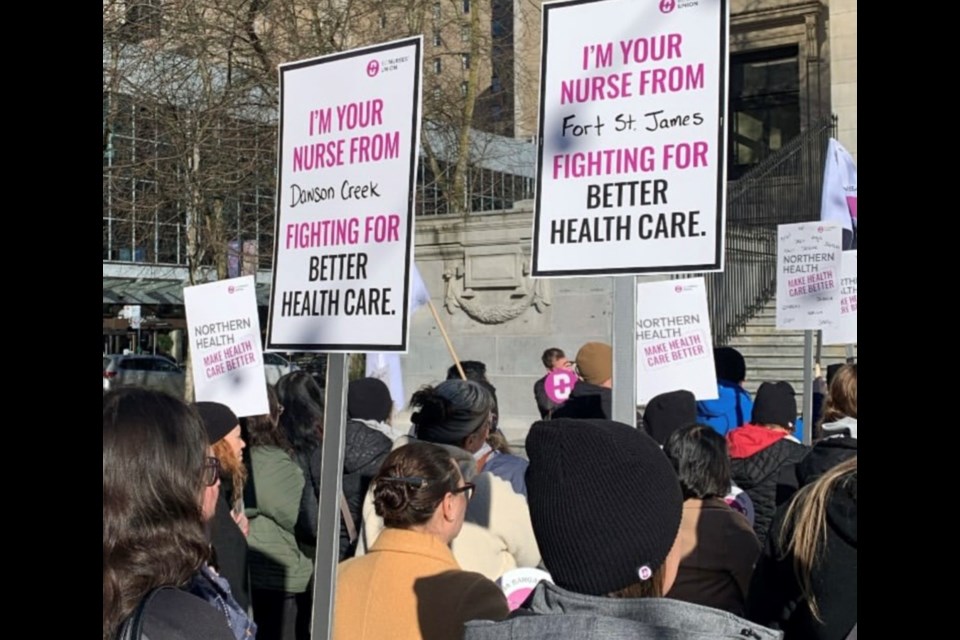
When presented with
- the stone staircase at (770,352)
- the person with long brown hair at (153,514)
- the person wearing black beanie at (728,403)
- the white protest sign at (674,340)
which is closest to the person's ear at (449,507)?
the person with long brown hair at (153,514)

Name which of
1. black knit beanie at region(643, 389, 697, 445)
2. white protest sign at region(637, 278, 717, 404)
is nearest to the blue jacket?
white protest sign at region(637, 278, 717, 404)

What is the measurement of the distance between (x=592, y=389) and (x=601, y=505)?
6.44 m

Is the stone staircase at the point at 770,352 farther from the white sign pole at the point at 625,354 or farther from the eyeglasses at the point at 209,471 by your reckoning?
the eyeglasses at the point at 209,471

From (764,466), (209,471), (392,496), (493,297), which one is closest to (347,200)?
(392,496)

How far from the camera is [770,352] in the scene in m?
17.0

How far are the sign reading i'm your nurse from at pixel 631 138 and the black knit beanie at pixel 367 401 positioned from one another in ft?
7.10

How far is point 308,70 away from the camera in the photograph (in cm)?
427

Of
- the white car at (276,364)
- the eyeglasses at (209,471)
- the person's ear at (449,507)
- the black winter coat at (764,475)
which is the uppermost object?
the eyeglasses at (209,471)

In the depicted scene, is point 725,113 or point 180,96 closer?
point 725,113

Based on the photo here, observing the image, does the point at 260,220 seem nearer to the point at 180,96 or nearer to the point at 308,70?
the point at 180,96

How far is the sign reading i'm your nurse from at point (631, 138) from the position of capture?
3.92 m

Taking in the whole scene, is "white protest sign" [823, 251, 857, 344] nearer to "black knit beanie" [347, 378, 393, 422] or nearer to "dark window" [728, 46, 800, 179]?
"black knit beanie" [347, 378, 393, 422]
